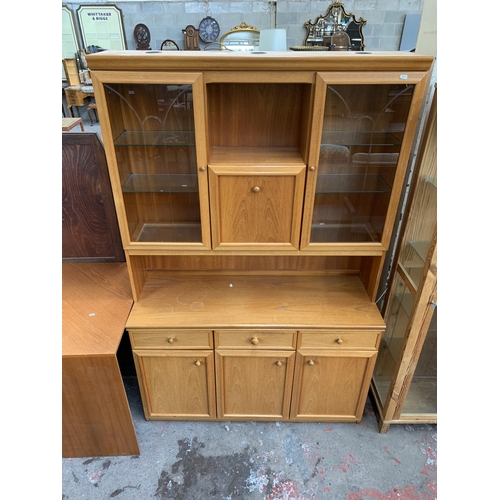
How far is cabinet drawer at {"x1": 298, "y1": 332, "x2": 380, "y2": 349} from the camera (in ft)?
5.01

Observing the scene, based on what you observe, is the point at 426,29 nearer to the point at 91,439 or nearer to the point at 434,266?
the point at 434,266

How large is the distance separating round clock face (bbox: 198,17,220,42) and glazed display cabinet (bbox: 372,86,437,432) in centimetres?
486

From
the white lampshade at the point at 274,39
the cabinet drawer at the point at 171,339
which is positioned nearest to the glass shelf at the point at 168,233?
the cabinet drawer at the point at 171,339

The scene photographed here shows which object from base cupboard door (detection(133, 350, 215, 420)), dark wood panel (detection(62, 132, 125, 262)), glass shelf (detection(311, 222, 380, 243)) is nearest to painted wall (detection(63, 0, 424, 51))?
dark wood panel (detection(62, 132, 125, 262))

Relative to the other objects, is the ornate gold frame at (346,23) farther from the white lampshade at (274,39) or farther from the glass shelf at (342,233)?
the glass shelf at (342,233)

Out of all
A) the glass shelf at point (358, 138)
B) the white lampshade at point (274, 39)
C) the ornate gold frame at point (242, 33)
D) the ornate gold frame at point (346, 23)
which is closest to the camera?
the glass shelf at point (358, 138)

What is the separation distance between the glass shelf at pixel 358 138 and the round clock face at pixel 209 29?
4785mm

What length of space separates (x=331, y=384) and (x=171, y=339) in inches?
32.0

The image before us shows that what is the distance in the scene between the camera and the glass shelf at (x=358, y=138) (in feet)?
4.27

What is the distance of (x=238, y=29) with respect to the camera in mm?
4961

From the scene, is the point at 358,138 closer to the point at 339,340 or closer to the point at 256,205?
the point at 256,205

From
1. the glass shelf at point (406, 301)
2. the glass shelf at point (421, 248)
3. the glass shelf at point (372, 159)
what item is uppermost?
the glass shelf at point (372, 159)

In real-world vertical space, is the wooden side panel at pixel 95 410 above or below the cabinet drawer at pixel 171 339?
below

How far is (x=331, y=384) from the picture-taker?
65.4 inches
